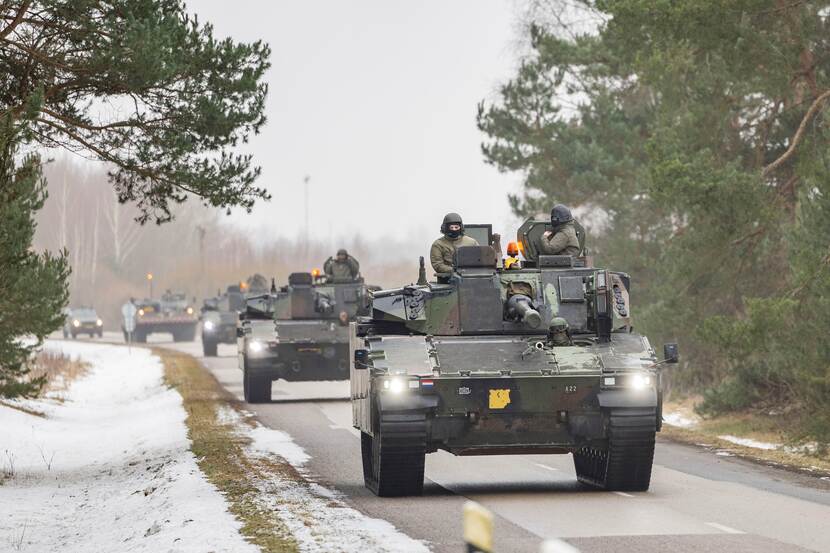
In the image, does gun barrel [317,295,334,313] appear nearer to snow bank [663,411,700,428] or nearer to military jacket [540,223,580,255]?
snow bank [663,411,700,428]

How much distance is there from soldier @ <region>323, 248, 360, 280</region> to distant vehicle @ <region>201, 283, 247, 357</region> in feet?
66.8

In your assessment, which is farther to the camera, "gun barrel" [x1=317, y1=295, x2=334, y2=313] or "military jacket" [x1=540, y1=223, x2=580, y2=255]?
"gun barrel" [x1=317, y1=295, x2=334, y2=313]

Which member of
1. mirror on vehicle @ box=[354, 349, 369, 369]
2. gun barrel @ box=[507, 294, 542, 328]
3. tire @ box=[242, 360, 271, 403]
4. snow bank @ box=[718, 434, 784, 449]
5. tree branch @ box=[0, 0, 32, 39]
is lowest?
snow bank @ box=[718, 434, 784, 449]

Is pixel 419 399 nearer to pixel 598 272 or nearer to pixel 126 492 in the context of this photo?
pixel 598 272

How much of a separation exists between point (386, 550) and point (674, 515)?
3225 millimetres

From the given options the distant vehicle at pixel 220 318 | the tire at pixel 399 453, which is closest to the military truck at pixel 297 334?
the tire at pixel 399 453

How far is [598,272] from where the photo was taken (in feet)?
50.8

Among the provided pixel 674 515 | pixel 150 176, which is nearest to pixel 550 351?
pixel 674 515

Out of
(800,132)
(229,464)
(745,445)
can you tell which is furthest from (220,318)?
(229,464)

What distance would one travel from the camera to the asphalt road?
1128 centimetres

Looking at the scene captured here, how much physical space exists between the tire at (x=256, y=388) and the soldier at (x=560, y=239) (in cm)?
1353

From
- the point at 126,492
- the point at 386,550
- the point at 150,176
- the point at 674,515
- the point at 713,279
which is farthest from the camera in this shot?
the point at 713,279


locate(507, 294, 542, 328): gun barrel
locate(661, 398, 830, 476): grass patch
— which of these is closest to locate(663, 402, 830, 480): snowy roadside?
locate(661, 398, 830, 476): grass patch

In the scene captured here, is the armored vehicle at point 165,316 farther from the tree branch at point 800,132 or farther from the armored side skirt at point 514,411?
the armored side skirt at point 514,411
